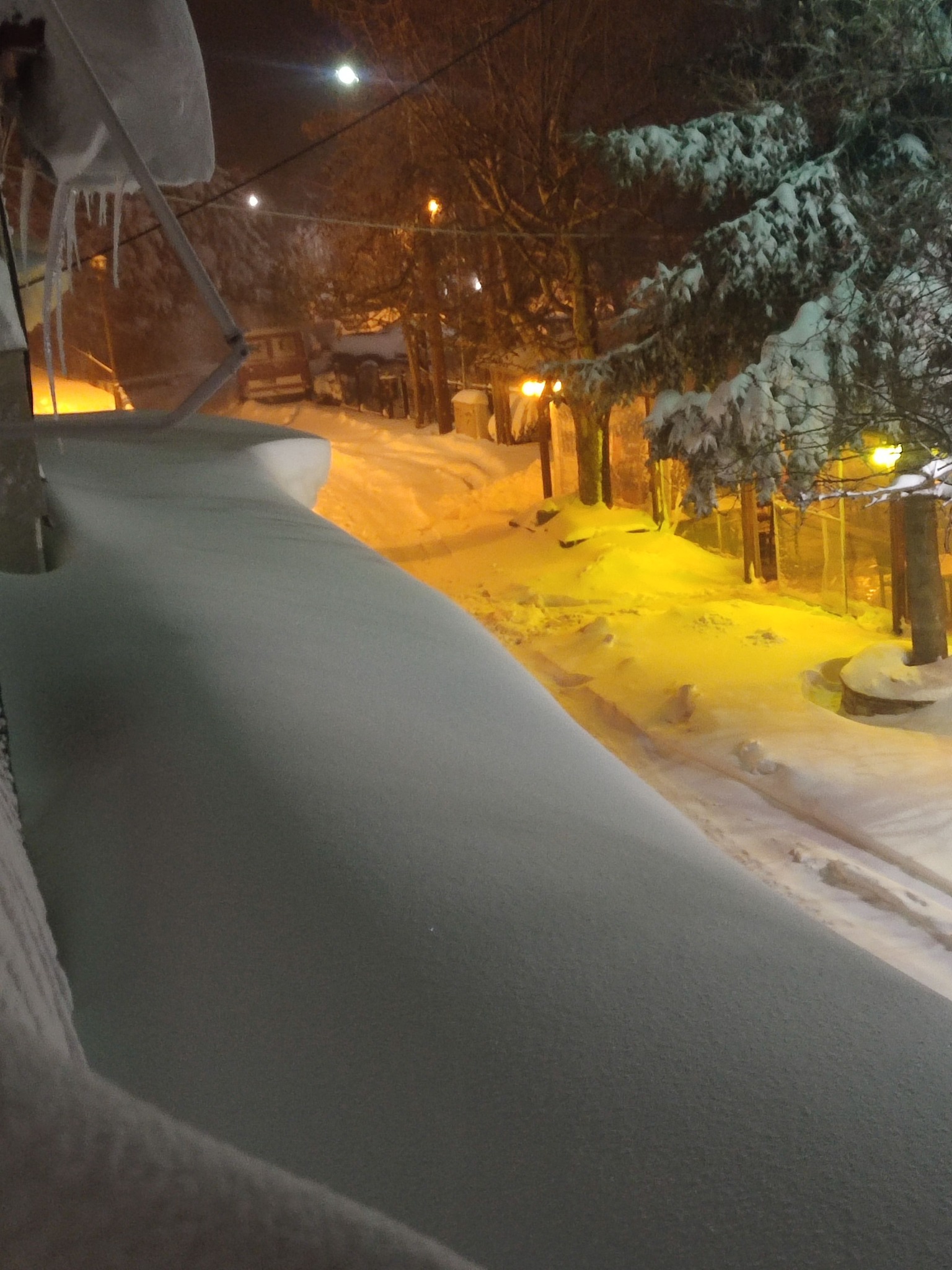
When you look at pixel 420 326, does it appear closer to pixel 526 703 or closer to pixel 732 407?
pixel 732 407

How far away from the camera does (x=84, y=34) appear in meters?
3.11

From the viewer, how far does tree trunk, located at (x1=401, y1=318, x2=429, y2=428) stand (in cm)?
3088

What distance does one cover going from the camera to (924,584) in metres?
10.4

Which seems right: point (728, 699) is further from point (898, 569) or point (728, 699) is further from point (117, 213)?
point (117, 213)

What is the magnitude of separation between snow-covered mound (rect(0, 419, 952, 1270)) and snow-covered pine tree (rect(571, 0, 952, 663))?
23.0 ft

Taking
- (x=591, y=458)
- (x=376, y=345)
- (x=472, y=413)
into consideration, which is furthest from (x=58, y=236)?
(x=376, y=345)

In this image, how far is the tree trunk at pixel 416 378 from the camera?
30875 millimetres

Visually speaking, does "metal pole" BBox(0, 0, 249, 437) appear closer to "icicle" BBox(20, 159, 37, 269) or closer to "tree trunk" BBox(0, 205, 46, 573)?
"icicle" BBox(20, 159, 37, 269)

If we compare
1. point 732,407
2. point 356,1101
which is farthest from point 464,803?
point 732,407

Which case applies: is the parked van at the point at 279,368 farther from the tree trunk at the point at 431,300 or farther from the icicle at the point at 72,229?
the icicle at the point at 72,229

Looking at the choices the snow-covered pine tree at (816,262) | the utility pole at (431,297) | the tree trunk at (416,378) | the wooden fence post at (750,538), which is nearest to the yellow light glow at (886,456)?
the snow-covered pine tree at (816,262)

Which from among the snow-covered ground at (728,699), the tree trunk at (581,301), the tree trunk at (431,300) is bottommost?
the snow-covered ground at (728,699)

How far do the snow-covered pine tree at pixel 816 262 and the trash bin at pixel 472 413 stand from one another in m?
15.8

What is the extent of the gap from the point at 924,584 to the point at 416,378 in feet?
76.7
